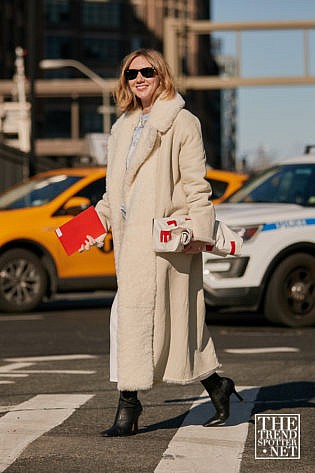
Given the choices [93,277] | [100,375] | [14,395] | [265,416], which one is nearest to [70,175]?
[93,277]

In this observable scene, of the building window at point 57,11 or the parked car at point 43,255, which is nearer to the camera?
the parked car at point 43,255

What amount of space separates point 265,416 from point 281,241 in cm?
636

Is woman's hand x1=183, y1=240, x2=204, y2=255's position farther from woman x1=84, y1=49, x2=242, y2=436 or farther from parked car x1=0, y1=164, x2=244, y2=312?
parked car x1=0, y1=164, x2=244, y2=312

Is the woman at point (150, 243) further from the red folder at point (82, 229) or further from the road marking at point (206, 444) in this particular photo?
the road marking at point (206, 444)

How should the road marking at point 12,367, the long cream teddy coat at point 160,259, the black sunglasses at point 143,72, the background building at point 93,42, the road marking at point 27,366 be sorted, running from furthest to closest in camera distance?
the background building at point 93,42 → the road marking at point 12,367 → the road marking at point 27,366 → the black sunglasses at point 143,72 → the long cream teddy coat at point 160,259

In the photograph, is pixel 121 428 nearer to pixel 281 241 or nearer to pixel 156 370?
pixel 156 370

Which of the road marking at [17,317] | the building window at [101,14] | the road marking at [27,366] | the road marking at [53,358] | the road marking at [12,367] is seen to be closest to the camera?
the road marking at [27,366]

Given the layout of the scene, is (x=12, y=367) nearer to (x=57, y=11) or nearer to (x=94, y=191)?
(x=94, y=191)

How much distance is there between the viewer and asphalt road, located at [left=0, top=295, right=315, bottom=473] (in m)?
6.21

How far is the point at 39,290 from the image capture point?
53.8ft

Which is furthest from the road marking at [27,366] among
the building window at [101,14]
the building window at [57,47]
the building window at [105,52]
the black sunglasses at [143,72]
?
the building window at [101,14]

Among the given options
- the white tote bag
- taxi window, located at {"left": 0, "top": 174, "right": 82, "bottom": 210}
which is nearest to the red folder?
the white tote bag

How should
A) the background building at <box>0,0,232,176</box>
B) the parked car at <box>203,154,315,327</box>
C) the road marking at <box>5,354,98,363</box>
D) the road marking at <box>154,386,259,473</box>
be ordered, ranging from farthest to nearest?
1. the background building at <box>0,0,232,176</box>
2. the parked car at <box>203,154,315,327</box>
3. the road marking at <box>5,354,98,363</box>
4. the road marking at <box>154,386,259,473</box>

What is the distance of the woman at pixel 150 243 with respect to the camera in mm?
6918
